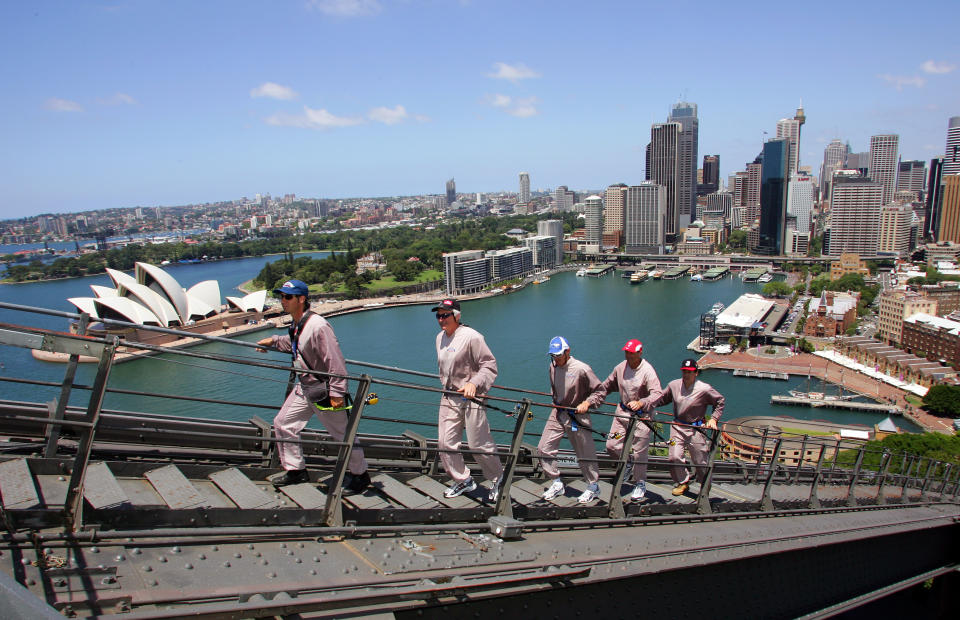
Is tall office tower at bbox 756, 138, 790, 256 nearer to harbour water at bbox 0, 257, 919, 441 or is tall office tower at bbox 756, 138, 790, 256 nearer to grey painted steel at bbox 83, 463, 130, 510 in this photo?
harbour water at bbox 0, 257, 919, 441

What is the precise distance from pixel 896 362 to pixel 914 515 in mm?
24559

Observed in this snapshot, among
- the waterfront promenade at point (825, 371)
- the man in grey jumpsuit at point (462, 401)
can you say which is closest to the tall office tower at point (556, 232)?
the waterfront promenade at point (825, 371)

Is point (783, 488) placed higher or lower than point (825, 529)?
lower

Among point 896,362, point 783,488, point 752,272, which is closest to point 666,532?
point 783,488

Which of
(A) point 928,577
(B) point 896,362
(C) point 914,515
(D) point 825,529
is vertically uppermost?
(D) point 825,529

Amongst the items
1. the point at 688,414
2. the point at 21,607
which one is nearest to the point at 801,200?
the point at 688,414

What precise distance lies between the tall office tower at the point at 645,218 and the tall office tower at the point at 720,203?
29305 mm

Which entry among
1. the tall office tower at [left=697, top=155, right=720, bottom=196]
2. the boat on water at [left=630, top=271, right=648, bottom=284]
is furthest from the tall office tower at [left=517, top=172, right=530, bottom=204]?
the boat on water at [left=630, top=271, right=648, bottom=284]

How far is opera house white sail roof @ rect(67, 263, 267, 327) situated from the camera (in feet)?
87.0

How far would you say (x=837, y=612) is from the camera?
2.81 m

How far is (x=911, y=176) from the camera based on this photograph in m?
92.8

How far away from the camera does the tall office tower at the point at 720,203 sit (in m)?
88.3

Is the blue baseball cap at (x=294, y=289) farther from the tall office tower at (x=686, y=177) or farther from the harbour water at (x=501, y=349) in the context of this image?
the tall office tower at (x=686, y=177)

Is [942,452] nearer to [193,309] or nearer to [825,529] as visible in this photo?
[825,529]
